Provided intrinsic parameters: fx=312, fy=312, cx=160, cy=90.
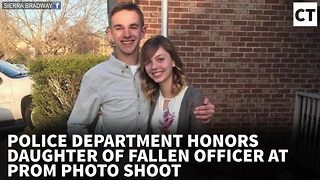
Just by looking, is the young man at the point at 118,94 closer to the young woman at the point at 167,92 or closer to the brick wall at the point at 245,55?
the young woman at the point at 167,92

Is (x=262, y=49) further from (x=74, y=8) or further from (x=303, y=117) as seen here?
(x=74, y=8)

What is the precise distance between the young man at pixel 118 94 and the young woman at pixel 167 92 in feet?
0.20

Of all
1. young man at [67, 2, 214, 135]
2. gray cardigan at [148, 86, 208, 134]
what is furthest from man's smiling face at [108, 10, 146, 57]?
gray cardigan at [148, 86, 208, 134]

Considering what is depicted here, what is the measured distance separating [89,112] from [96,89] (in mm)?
142

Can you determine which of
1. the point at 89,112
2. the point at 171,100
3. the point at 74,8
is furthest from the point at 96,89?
the point at 74,8

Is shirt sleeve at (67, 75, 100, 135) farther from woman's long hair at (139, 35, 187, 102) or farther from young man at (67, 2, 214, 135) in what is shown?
woman's long hair at (139, 35, 187, 102)

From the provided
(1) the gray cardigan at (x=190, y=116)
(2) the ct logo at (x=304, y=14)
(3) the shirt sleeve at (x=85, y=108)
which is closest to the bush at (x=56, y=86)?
(2) the ct logo at (x=304, y=14)

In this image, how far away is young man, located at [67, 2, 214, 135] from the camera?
182 cm

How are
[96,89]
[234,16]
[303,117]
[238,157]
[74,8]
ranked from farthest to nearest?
[74,8], [234,16], [303,117], [238,157], [96,89]

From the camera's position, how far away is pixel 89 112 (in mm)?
1825

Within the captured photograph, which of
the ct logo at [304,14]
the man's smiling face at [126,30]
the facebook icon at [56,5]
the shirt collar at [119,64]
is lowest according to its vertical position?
the shirt collar at [119,64]

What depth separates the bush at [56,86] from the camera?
5.29 metres

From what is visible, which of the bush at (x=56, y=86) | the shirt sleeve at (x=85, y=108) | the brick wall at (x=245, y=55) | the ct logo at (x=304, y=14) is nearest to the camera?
the shirt sleeve at (x=85, y=108)

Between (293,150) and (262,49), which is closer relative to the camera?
(293,150)
